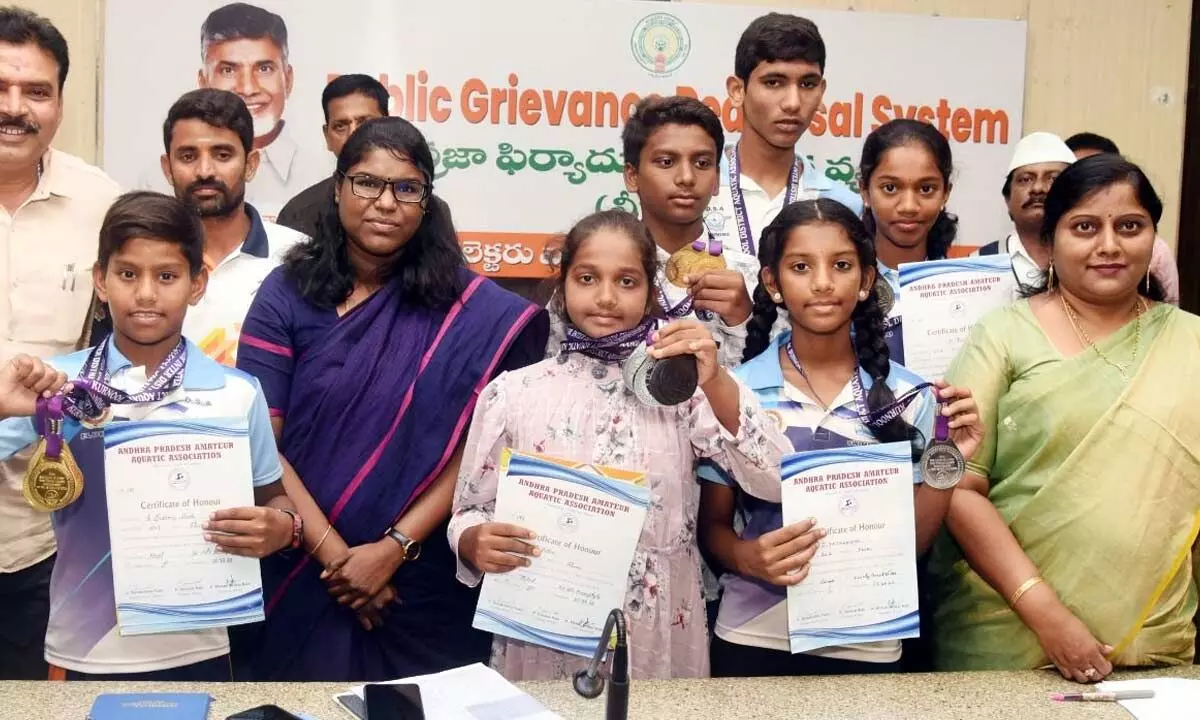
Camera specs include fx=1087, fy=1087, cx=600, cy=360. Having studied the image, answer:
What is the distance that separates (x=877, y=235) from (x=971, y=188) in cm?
190

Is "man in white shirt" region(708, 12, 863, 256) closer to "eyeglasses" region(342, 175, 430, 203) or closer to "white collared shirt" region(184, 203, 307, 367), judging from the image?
"eyeglasses" region(342, 175, 430, 203)

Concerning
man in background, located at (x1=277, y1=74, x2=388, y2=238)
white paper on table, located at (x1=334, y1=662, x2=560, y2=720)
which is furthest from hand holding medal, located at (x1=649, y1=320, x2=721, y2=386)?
man in background, located at (x1=277, y1=74, x2=388, y2=238)

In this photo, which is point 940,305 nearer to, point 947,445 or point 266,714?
point 947,445

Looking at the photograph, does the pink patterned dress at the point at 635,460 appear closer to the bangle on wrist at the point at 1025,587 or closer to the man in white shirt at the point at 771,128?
the bangle on wrist at the point at 1025,587

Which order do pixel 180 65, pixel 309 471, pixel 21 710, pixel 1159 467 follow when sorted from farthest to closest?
1. pixel 180 65
2. pixel 309 471
3. pixel 1159 467
4. pixel 21 710

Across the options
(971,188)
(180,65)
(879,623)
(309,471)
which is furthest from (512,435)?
(971,188)

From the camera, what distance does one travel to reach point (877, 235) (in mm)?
2963

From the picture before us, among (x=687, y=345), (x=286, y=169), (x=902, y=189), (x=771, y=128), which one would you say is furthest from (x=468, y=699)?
(x=286, y=169)

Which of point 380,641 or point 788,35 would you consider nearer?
point 380,641

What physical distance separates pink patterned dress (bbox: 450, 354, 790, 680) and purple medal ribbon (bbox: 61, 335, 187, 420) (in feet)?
2.05

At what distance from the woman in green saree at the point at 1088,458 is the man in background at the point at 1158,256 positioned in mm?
182

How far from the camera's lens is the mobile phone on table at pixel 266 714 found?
5.55 ft

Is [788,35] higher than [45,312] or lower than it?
higher

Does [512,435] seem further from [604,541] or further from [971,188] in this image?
[971,188]
